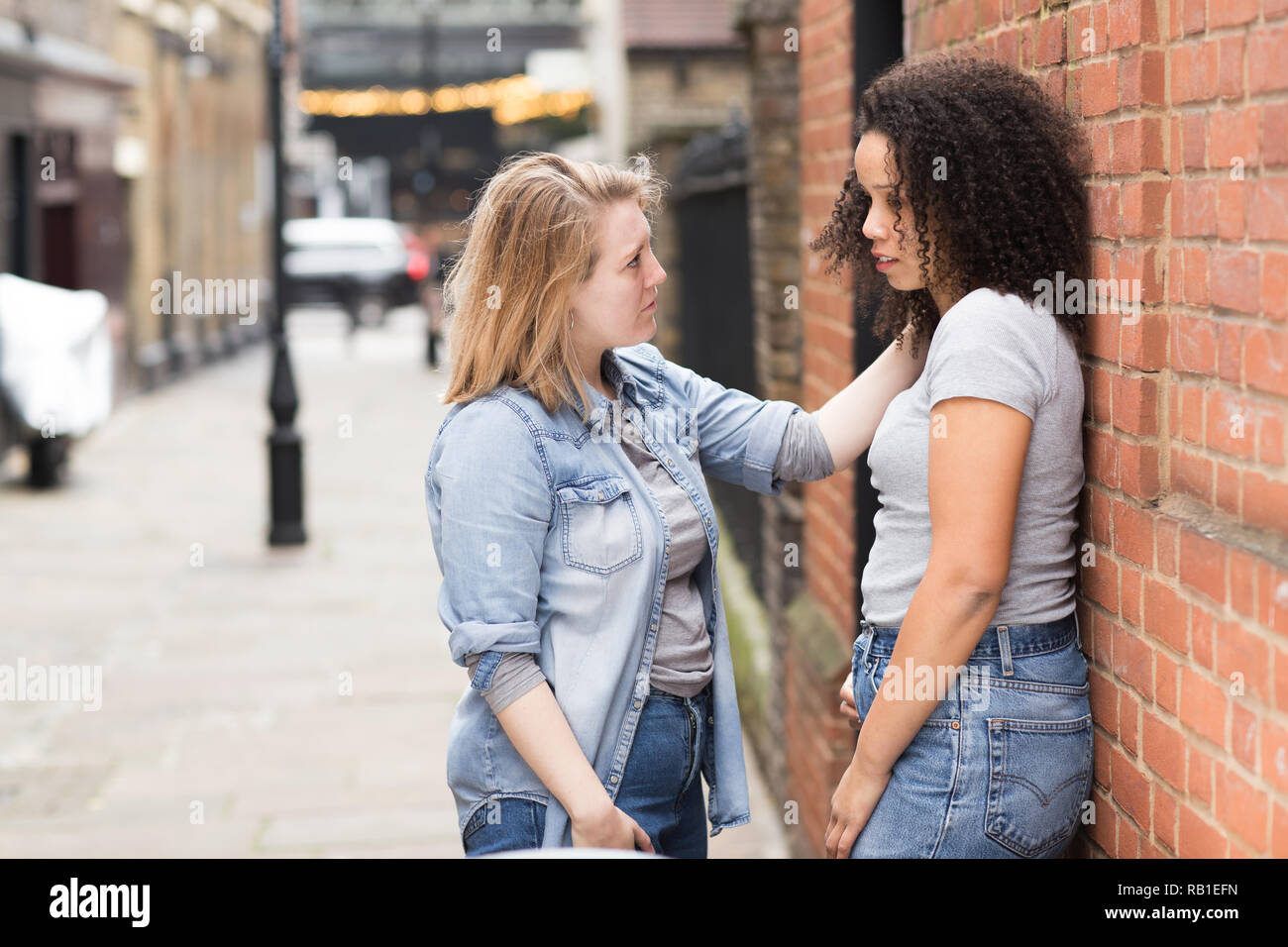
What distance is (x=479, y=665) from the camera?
2.46 metres

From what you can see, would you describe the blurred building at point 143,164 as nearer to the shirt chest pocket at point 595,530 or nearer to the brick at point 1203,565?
the shirt chest pocket at point 595,530

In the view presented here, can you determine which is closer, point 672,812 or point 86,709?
point 672,812

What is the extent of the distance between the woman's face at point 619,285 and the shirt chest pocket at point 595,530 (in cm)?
26

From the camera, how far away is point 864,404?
2.95 meters

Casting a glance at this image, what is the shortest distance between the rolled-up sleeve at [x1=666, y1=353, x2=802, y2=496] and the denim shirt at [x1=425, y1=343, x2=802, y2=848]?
26 cm

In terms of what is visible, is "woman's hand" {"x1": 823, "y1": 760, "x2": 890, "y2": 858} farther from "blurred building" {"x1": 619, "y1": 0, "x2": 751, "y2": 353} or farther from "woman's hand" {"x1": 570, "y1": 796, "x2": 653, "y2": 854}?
"blurred building" {"x1": 619, "y1": 0, "x2": 751, "y2": 353}

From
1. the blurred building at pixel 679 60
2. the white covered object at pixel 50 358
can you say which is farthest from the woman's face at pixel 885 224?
the blurred building at pixel 679 60

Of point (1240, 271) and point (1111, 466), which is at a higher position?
point (1240, 271)

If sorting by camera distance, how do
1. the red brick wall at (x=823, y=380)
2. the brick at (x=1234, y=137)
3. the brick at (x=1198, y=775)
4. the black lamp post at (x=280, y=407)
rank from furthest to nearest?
the black lamp post at (x=280, y=407) → the red brick wall at (x=823, y=380) → the brick at (x=1198, y=775) → the brick at (x=1234, y=137)

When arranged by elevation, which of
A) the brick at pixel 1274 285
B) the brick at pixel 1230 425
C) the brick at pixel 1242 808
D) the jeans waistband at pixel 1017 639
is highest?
the brick at pixel 1274 285

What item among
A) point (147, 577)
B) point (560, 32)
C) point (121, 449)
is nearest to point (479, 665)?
point (147, 577)

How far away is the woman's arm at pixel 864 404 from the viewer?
292 cm

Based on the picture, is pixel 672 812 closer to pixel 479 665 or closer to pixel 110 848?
pixel 479 665
